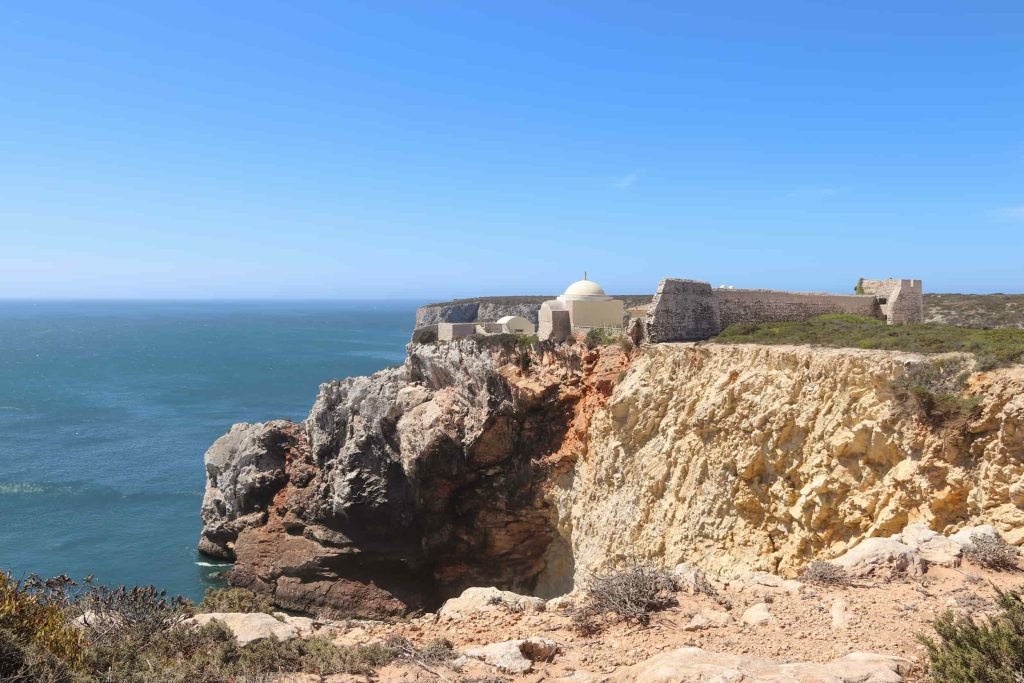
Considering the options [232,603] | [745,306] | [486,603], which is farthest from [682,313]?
[232,603]

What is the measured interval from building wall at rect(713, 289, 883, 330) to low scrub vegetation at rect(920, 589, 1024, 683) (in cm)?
1673

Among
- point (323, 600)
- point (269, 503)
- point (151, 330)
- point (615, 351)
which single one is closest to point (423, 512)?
point (323, 600)

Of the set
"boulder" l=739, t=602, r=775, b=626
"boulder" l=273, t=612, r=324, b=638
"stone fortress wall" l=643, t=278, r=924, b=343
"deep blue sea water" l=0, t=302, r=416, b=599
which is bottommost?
"deep blue sea water" l=0, t=302, r=416, b=599

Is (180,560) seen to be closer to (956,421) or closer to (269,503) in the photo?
(269,503)

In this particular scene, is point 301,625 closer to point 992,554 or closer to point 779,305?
point 992,554

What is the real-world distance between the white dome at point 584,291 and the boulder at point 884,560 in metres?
20.1

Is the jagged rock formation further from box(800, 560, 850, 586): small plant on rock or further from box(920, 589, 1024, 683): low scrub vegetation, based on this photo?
box(920, 589, 1024, 683): low scrub vegetation

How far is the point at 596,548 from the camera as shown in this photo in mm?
18312

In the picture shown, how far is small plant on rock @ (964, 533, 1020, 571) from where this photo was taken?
780cm

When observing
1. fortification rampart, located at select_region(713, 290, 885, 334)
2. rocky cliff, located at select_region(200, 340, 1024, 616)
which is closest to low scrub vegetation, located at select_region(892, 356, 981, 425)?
rocky cliff, located at select_region(200, 340, 1024, 616)

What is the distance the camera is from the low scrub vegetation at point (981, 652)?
15.2 ft

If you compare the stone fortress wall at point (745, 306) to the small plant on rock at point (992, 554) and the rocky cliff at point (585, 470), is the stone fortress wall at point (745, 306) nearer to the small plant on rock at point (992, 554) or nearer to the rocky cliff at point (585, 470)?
the rocky cliff at point (585, 470)

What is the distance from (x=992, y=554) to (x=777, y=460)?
604 centimetres

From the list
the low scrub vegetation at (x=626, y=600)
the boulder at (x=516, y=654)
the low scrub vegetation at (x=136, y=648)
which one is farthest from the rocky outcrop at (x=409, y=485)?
the low scrub vegetation at (x=136, y=648)
